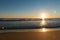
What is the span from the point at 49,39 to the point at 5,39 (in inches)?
68.5

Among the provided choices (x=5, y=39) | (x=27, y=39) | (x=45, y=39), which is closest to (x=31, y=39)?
(x=27, y=39)

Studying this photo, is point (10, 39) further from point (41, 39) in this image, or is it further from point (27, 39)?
point (41, 39)

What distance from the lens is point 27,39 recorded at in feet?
17.2

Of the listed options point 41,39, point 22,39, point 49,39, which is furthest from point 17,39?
point 49,39

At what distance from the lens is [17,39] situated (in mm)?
5238

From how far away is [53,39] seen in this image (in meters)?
5.16

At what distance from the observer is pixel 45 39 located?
5.17 meters

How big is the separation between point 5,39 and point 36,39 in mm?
1226

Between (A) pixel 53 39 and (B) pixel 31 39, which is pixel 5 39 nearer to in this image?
(B) pixel 31 39

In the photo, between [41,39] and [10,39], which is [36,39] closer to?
[41,39]

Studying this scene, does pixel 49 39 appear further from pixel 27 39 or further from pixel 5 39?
pixel 5 39

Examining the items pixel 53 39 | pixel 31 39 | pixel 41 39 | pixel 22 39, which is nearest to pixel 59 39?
pixel 53 39

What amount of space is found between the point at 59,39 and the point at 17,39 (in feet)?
5.45

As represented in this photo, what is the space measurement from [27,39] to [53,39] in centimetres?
102
